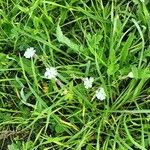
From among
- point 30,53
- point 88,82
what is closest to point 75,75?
point 88,82

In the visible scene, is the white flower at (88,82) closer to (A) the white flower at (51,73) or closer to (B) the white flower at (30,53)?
(A) the white flower at (51,73)

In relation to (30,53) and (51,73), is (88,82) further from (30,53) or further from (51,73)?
(30,53)

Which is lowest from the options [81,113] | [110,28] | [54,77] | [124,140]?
[124,140]

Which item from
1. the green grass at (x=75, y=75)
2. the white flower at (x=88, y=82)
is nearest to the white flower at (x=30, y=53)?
the green grass at (x=75, y=75)

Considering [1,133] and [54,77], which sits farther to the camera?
[1,133]

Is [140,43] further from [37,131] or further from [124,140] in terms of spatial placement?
[37,131]

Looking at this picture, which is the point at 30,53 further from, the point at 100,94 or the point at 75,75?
the point at 100,94

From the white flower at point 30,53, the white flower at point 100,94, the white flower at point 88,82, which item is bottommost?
the white flower at point 100,94

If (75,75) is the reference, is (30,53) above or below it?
above

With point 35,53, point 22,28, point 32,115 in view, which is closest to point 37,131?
point 32,115
